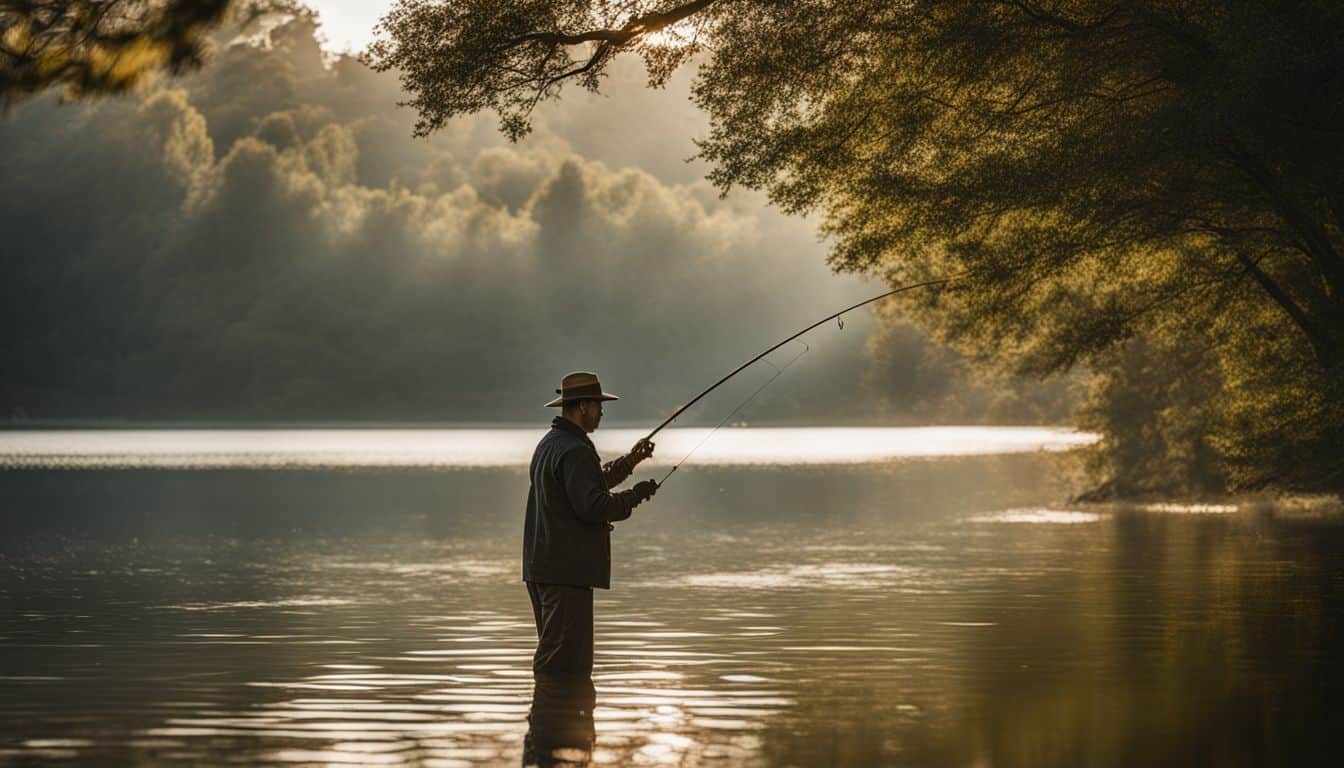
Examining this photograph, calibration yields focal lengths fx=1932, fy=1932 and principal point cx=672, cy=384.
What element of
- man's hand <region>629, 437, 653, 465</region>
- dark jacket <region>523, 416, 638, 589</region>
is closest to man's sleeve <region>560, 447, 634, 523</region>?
dark jacket <region>523, 416, 638, 589</region>

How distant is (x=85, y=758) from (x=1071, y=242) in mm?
14475

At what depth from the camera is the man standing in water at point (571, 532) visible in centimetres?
1138

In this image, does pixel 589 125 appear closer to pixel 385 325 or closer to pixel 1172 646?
pixel 385 325

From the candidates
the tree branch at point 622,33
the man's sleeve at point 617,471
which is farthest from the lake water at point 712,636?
the tree branch at point 622,33

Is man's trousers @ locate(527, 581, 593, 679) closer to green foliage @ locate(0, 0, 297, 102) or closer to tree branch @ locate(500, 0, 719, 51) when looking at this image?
green foliage @ locate(0, 0, 297, 102)

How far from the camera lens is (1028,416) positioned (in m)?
117

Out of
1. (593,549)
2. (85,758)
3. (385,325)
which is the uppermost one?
(385,325)

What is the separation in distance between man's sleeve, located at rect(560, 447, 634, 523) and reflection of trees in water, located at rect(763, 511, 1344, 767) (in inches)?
62.3

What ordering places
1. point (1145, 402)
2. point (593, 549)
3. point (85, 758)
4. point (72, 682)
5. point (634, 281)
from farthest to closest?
point (634, 281) → point (1145, 402) → point (72, 682) → point (593, 549) → point (85, 758)

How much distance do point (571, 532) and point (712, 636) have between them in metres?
4.21

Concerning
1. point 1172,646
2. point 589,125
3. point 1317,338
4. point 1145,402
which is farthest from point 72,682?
point 589,125

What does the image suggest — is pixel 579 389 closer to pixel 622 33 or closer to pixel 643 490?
pixel 643 490

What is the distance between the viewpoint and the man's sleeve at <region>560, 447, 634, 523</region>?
11.3m

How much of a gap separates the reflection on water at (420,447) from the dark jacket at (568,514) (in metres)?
39.4
